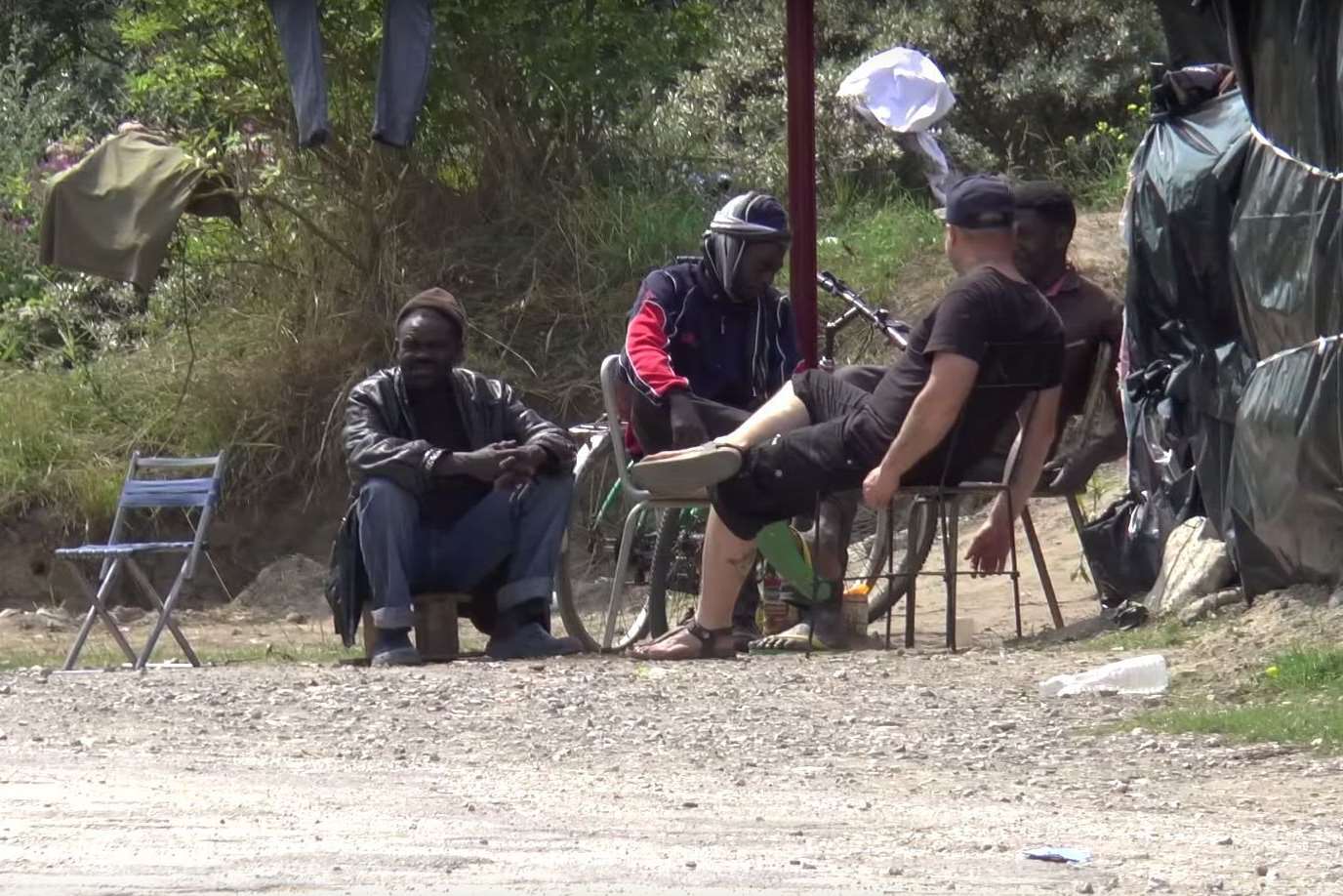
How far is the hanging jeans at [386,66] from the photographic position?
12062 millimetres

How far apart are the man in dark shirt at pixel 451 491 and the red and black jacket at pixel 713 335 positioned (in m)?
0.54

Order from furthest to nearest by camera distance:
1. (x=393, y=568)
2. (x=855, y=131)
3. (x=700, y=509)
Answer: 1. (x=855, y=131)
2. (x=700, y=509)
3. (x=393, y=568)

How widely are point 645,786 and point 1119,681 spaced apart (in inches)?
78.7

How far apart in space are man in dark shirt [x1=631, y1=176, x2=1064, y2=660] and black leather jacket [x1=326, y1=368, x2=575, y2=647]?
894mm

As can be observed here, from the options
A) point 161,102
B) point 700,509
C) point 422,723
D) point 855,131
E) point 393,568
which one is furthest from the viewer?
point 855,131

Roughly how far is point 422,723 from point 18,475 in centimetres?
802

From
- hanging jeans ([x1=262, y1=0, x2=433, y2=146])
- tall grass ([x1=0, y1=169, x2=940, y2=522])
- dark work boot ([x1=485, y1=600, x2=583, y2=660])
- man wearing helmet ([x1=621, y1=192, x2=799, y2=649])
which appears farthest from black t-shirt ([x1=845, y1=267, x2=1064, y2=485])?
tall grass ([x1=0, y1=169, x2=940, y2=522])

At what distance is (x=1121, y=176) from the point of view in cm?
1590

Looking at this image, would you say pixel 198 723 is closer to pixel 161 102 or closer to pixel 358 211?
pixel 358 211

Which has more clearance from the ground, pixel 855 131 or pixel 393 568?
pixel 855 131

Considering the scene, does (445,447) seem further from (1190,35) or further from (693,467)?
(1190,35)

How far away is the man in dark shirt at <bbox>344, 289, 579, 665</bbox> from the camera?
27.7 feet

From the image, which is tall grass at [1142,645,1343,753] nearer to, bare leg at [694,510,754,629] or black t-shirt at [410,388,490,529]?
bare leg at [694,510,754,629]

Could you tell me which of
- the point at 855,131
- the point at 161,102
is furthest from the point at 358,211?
the point at 855,131
